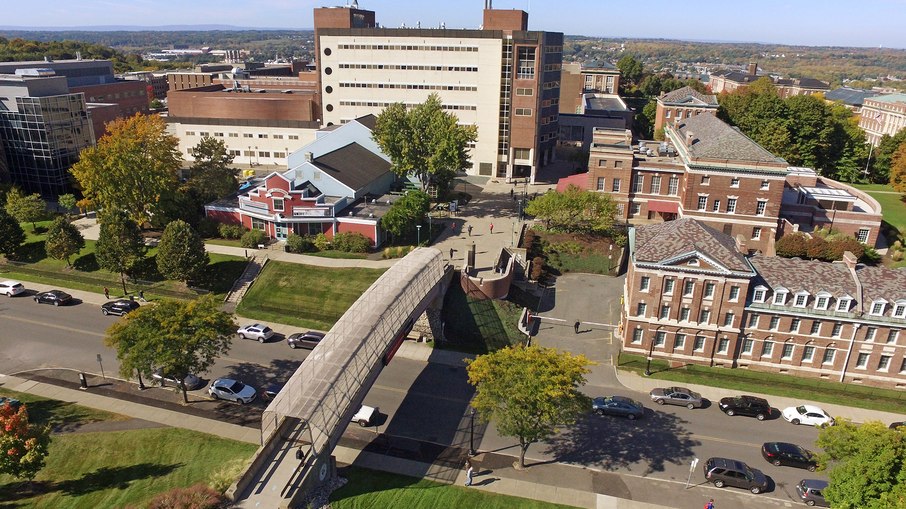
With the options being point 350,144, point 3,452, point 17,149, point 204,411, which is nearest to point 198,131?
point 17,149

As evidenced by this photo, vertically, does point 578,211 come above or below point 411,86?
below

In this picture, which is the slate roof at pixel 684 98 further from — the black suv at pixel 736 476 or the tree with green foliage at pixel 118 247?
the tree with green foliage at pixel 118 247

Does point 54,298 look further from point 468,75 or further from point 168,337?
point 468,75

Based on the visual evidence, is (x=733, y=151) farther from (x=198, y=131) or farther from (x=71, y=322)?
(x=198, y=131)

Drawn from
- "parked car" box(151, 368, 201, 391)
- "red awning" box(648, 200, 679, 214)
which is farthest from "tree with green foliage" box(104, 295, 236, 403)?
"red awning" box(648, 200, 679, 214)

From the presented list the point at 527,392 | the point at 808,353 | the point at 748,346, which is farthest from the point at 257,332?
the point at 808,353

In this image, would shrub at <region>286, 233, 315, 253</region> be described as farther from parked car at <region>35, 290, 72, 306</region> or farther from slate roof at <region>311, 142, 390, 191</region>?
parked car at <region>35, 290, 72, 306</region>

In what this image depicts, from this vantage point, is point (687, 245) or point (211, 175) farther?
point (211, 175)
